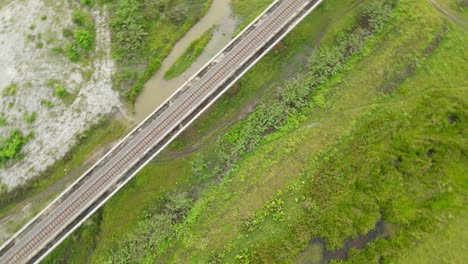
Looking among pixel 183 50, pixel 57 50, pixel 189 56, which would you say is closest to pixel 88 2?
pixel 57 50

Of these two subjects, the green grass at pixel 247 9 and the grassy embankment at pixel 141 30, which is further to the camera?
the green grass at pixel 247 9

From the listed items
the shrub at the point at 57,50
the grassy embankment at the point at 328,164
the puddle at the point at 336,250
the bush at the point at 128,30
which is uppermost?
the shrub at the point at 57,50

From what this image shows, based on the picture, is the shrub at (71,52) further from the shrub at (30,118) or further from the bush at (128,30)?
the shrub at (30,118)

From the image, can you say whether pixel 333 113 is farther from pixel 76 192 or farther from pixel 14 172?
pixel 14 172

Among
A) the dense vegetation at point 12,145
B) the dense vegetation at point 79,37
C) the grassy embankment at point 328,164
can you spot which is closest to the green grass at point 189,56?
the grassy embankment at point 328,164

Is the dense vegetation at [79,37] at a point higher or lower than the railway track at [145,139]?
higher

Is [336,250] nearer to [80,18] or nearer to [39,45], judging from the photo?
[80,18]
